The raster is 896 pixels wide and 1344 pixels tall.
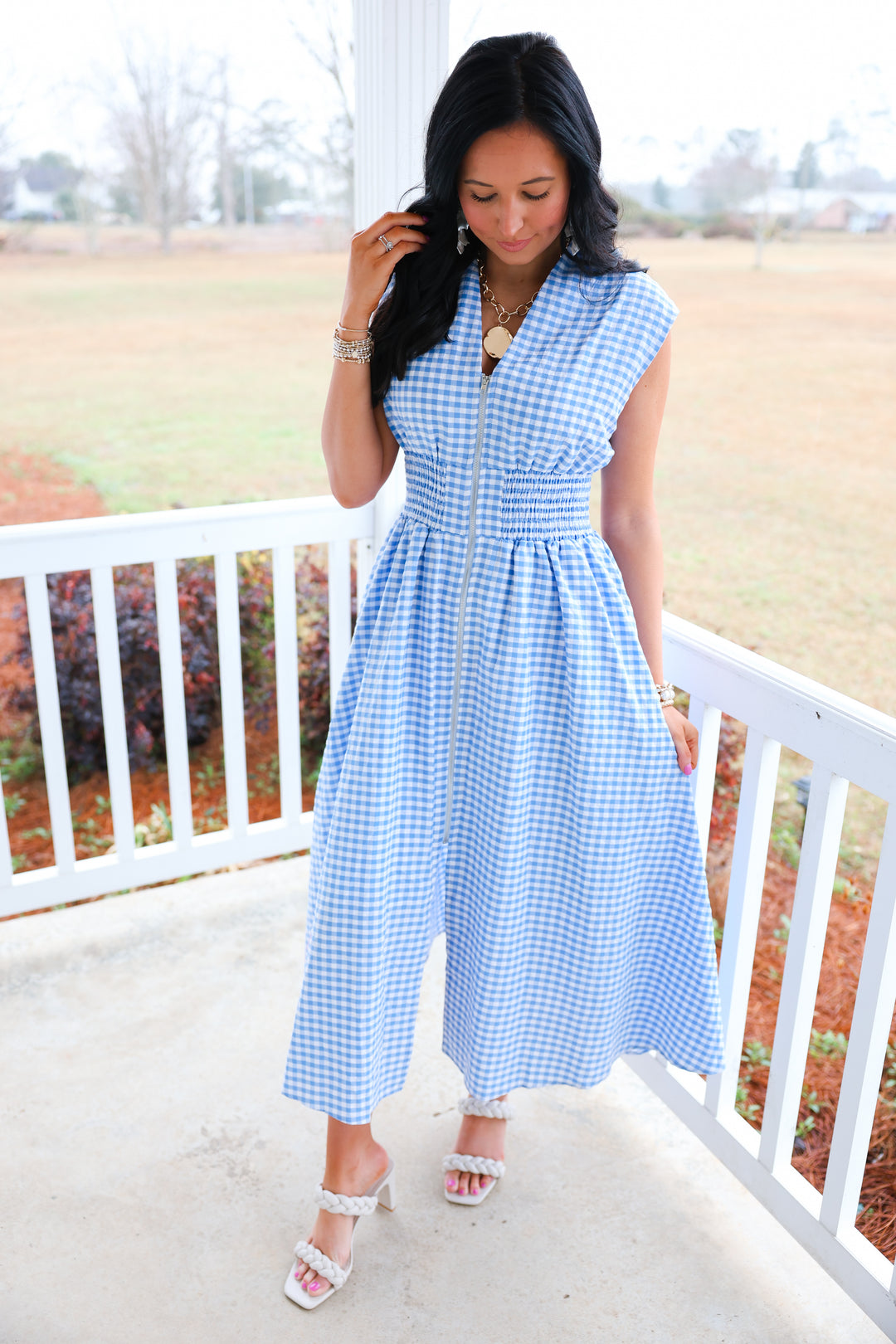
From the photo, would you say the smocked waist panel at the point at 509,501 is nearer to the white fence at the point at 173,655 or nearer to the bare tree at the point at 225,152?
the white fence at the point at 173,655

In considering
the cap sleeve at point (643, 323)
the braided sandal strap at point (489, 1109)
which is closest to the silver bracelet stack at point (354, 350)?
the cap sleeve at point (643, 323)

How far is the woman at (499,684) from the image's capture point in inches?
52.6

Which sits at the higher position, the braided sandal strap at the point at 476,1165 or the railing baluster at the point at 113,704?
the railing baluster at the point at 113,704

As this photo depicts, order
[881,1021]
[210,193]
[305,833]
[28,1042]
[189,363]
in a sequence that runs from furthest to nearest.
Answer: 1. [189,363]
2. [210,193]
3. [305,833]
4. [28,1042]
5. [881,1021]

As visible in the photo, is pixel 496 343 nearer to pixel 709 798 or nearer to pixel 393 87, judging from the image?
pixel 709 798

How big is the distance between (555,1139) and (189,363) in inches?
216

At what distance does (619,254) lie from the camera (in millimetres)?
1381

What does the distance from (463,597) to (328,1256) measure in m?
0.98

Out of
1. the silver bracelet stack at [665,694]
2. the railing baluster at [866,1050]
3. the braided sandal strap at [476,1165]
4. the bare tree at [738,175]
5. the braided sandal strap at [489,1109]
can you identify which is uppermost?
the bare tree at [738,175]

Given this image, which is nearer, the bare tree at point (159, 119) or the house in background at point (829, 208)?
the house in background at point (829, 208)

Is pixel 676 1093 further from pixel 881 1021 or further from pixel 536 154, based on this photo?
pixel 536 154

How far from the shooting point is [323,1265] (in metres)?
1.53

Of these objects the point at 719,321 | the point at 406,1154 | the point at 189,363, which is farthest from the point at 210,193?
the point at 406,1154

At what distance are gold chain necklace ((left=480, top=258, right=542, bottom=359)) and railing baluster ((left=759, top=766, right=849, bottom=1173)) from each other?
2.28 ft
